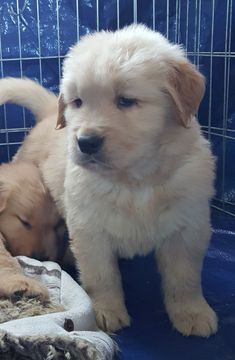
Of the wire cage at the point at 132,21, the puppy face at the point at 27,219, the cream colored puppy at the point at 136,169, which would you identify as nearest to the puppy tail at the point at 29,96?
the wire cage at the point at 132,21

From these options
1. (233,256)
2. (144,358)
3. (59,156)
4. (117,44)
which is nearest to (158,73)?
(117,44)

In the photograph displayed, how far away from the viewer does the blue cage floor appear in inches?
70.9

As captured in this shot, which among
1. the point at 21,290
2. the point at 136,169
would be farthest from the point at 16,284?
the point at 136,169

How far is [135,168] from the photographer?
1.82 m

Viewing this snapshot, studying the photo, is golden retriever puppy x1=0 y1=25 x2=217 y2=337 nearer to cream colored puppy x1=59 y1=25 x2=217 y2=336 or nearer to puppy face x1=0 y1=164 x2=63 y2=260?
cream colored puppy x1=59 y1=25 x2=217 y2=336

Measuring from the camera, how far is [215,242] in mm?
2676

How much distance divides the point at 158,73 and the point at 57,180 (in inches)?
27.6

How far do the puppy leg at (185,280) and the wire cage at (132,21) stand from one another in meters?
1.10

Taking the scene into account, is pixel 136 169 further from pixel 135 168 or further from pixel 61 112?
pixel 61 112

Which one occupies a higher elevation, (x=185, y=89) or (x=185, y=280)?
(x=185, y=89)

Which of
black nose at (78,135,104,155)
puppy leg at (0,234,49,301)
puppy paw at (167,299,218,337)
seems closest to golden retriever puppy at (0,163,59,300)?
puppy leg at (0,234,49,301)

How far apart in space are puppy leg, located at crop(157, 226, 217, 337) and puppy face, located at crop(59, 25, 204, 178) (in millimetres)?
288

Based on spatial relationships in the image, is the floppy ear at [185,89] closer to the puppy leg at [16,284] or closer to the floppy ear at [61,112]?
the floppy ear at [61,112]

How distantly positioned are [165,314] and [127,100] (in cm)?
76
